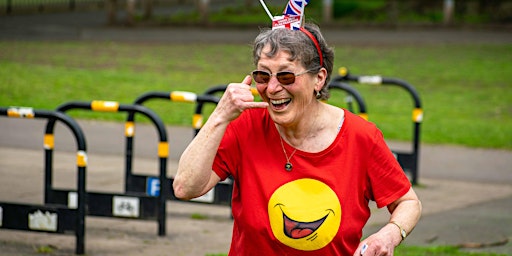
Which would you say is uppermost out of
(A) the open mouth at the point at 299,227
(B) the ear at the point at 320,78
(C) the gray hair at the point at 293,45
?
(C) the gray hair at the point at 293,45

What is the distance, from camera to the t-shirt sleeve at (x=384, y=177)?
4070 mm

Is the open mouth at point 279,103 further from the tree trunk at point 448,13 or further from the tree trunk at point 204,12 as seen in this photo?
the tree trunk at point 204,12

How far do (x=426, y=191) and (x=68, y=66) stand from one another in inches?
498

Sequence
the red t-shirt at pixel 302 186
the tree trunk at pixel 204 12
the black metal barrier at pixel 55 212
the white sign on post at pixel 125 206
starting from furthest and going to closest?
the tree trunk at pixel 204 12, the white sign on post at pixel 125 206, the black metal barrier at pixel 55 212, the red t-shirt at pixel 302 186

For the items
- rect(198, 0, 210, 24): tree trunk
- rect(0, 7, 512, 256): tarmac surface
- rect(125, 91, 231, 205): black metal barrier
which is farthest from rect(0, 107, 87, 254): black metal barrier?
rect(198, 0, 210, 24): tree trunk

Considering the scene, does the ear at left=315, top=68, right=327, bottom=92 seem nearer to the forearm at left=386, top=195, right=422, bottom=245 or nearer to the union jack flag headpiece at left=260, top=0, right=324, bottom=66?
the union jack flag headpiece at left=260, top=0, right=324, bottom=66

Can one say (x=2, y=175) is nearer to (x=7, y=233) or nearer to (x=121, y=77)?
(x=7, y=233)

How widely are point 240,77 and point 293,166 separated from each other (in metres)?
16.5

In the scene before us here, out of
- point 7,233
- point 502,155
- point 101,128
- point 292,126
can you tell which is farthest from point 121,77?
point 292,126

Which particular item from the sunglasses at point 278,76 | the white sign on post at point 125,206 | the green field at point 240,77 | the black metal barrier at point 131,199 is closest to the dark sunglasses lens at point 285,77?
the sunglasses at point 278,76

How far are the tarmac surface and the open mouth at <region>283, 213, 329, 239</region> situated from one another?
3.79 m

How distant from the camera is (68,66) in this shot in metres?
21.5

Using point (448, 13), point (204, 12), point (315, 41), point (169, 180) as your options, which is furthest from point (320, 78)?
point (204, 12)

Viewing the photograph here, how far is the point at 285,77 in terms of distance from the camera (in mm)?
3941
